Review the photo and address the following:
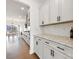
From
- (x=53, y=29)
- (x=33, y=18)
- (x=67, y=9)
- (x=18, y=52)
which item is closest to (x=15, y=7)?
(x=33, y=18)

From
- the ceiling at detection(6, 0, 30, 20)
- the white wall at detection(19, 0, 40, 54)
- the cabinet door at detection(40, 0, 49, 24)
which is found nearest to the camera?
the cabinet door at detection(40, 0, 49, 24)

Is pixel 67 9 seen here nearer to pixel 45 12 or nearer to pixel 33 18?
pixel 45 12

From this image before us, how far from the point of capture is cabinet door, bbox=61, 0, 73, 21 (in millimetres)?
2117

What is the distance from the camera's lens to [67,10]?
226 cm

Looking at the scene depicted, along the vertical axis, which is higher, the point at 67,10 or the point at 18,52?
the point at 67,10

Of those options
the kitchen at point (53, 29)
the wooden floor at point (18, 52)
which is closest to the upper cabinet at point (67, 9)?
the kitchen at point (53, 29)

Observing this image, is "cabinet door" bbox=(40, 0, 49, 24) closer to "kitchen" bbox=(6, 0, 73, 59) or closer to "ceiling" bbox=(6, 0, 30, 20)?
"kitchen" bbox=(6, 0, 73, 59)

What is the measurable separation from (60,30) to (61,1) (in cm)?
99

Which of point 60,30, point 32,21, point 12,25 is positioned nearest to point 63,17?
point 60,30

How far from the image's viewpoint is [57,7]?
2.82 meters

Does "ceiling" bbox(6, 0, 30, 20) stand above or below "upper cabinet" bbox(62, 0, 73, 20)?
above

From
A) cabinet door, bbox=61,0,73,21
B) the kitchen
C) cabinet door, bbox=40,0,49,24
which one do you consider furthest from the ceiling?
cabinet door, bbox=61,0,73,21

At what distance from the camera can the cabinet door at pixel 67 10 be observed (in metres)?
2.12
